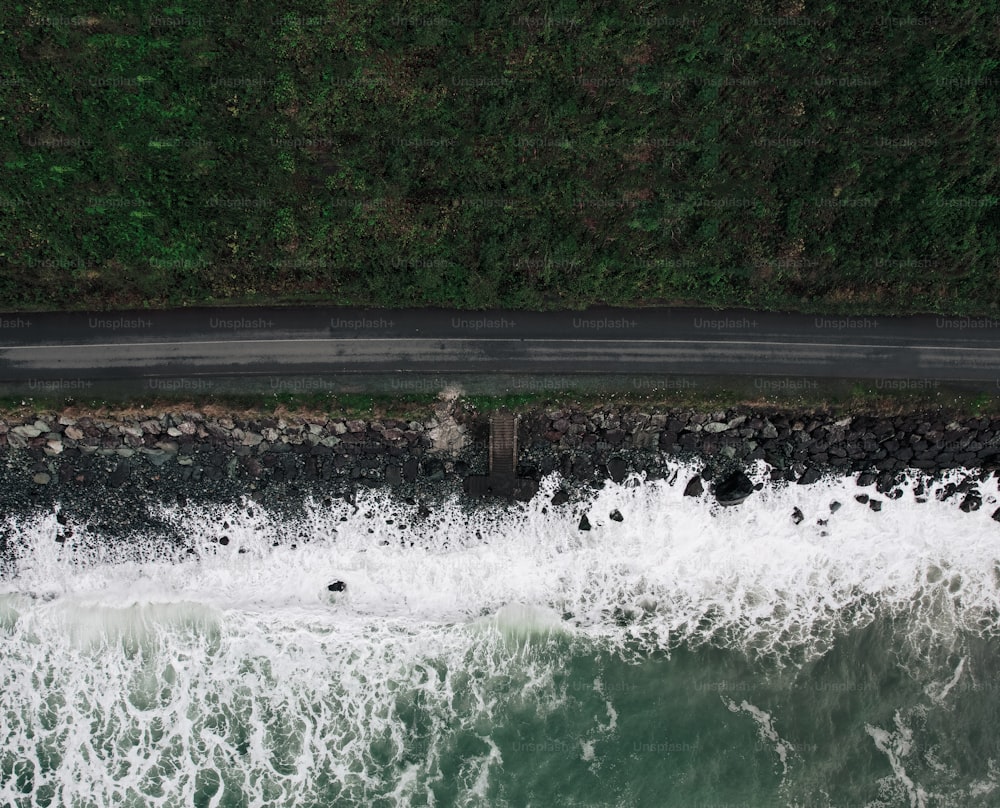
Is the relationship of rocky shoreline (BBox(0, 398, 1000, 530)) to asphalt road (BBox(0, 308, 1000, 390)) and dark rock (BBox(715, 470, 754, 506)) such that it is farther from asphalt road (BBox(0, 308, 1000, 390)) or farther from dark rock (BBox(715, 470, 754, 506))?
asphalt road (BBox(0, 308, 1000, 390))

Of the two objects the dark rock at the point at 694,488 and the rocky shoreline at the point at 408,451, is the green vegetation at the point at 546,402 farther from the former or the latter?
the dark rock at the point at 694,488

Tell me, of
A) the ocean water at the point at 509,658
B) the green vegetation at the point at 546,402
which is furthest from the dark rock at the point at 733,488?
the green vegetation at the point at 546,402

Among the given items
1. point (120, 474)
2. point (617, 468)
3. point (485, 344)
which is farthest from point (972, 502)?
point (120, 474)

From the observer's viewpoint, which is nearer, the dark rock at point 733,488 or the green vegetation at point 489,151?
the green vegetation at point 489,151

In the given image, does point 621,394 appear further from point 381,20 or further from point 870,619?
point 381,20

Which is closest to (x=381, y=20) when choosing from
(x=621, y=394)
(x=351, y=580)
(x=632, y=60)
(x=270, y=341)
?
(x=632, y=60)

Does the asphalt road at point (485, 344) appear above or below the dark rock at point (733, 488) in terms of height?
above

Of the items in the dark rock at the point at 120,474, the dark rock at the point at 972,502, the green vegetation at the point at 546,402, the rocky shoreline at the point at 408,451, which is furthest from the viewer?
the dark rock at the point at 972,502

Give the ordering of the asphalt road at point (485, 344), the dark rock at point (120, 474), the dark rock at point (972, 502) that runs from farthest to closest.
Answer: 1. the dark rock at point (972, 502)
2. the dark rock at point (120, 474)
3. the asphalt road at point (485, 344)
